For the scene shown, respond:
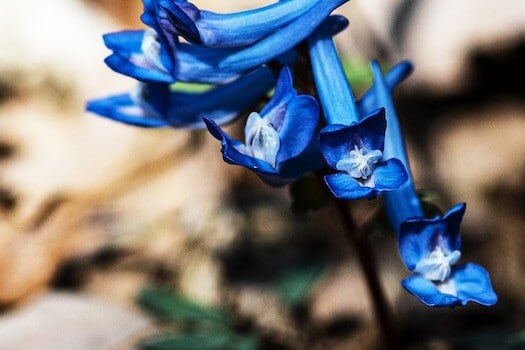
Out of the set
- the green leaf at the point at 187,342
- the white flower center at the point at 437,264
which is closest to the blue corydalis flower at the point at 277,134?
the white flower center at the point at 437,264

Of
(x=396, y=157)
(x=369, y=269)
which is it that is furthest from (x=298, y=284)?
(x=396, y=157)

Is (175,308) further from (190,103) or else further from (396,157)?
(396,157)

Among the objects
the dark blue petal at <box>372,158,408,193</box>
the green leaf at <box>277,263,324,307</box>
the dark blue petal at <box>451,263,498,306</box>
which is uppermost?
the dark blue petal at <box>372,158,408,193</box>

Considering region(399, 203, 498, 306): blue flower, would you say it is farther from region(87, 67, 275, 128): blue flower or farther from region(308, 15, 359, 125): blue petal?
region(87, 67, 275, 128): blue flower

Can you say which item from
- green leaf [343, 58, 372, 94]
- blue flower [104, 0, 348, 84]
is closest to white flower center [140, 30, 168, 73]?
blue flower [104, 0, 348, 84]

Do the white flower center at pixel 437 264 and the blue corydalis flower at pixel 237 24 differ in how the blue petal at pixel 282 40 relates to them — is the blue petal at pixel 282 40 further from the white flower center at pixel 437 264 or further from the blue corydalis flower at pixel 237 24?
the white flower center at pixel 437 264

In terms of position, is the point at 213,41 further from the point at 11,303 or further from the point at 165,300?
the point at 11,303

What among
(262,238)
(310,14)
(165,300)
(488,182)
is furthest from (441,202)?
(310,14)

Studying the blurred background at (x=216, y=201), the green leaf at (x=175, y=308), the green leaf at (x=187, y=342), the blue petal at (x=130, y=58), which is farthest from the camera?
the blurred background at (x=216, y=201)
